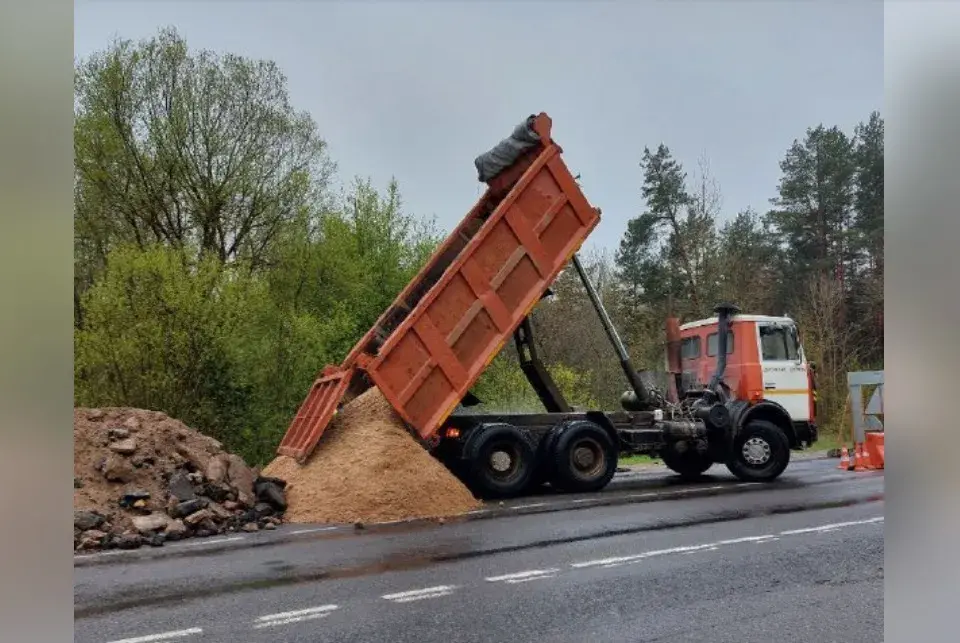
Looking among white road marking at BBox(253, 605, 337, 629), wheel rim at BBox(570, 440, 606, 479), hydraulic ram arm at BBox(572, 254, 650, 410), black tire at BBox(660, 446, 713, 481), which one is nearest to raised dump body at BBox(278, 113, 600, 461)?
hydraulic ram arm at BBox(572, 254, 650, 410)

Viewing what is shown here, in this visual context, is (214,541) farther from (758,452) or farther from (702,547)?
(758,452)

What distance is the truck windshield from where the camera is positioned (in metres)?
10.8

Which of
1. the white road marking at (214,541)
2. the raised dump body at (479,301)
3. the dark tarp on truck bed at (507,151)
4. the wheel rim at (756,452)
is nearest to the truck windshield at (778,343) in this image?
the wheel rim at (756,452)

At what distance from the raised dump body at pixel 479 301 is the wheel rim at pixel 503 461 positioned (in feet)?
2.78

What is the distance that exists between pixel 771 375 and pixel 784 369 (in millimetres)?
232

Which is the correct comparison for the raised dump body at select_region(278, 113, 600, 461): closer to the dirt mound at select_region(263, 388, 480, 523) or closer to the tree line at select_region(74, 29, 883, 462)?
the dirt mound at select_region(263, 388, 480, 523)

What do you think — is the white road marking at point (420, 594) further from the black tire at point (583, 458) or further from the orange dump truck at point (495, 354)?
the black tire at point (583, 458)

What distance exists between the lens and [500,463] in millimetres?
9281

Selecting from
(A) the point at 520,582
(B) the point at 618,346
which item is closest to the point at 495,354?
(B) the point at 618,346
